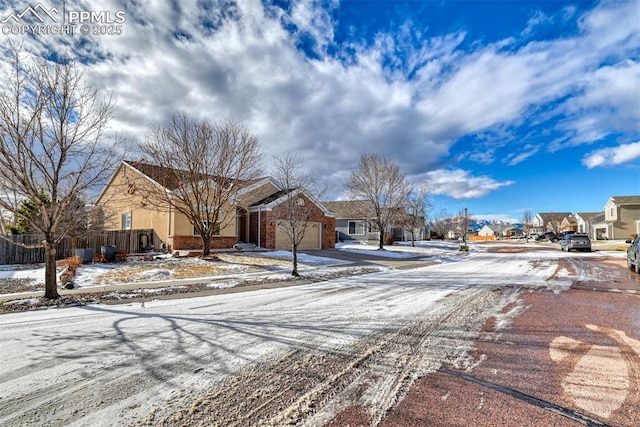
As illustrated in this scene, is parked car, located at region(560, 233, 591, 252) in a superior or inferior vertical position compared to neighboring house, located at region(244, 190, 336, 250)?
inferior

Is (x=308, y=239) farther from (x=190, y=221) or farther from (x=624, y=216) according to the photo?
(x=624, y=216)

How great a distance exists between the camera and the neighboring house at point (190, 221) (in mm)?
19344

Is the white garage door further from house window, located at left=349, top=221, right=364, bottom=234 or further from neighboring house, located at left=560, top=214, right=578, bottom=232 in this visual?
neighboring house, located at left=560, top=214, right=578, bottom=232

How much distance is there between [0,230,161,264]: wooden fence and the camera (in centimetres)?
1538

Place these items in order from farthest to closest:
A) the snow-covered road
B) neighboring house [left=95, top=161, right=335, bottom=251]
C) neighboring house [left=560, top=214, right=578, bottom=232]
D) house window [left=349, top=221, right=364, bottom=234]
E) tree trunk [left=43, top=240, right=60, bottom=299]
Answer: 1. neighboring house [left=560, top=214, right=578, bottom=232]
2. house window [left=349, top=221, right=364, bottom=234]
3. neighboring house [left=95, top=161, right=335, bottom=251]
4. tree trunk [left=43, top=240, right=60, bottom=299]
5. the snow-covered road

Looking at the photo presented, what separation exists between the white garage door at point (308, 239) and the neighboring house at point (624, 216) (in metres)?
48.4

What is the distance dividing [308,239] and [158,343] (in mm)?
20420

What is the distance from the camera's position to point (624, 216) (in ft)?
157

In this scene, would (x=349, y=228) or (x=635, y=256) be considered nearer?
(x=635, y=256)

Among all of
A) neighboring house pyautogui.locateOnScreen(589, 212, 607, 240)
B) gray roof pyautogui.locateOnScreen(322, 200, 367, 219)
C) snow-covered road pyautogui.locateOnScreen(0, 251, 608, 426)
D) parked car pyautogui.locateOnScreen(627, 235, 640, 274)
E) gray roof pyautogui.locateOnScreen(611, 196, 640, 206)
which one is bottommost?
snow-covered road pyautogui.locateOnScreen(0, 251, 608, 426)

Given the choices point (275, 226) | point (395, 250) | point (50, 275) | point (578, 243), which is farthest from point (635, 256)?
point (50, 275)

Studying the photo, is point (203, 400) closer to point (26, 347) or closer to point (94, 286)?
point (26, 347)

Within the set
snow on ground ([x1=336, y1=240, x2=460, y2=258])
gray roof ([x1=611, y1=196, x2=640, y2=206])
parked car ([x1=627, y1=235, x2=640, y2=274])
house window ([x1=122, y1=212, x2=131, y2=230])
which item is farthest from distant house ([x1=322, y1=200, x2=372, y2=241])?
gray roof ([x1=611, y1=196, x2=640, y2=206])

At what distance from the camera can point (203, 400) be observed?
10.4ft
